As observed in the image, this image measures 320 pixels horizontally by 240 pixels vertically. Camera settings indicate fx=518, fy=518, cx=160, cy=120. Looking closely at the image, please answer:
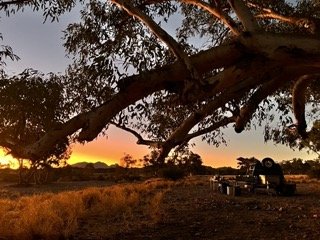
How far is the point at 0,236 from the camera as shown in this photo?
9.98m

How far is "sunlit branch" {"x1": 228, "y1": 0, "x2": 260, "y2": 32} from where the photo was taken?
6883 millimetres

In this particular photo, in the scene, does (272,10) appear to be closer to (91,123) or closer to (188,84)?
(188,84)

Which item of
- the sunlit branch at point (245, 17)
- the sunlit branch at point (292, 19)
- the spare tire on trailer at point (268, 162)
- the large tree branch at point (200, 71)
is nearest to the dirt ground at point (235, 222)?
the large tree branch at point (200, 71)

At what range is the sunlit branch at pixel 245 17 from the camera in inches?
271

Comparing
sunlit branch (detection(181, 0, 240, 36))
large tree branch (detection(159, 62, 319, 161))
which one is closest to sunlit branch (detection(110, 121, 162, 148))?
large tree branch (detection(159, 62, 319, 161))

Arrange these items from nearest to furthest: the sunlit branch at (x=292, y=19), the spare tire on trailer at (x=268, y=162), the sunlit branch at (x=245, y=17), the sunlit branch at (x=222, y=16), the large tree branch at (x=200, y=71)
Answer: the large tree branch at (x=200, y=71) < the sunlit branch at (x=245, y=17) < the sunlit branch at (x=222, y=16) < the sunlit branch at (x=292, y=19) < the spare tire on trailer at (x=268, y=162)

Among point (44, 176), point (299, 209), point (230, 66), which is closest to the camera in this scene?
point (230, 66)

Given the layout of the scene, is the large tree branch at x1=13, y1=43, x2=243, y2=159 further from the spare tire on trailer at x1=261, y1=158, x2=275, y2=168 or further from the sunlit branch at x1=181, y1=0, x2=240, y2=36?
the spare tire on trailer at x1=261, y1=158, x2=275, y2=168

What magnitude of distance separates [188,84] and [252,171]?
1283 cm

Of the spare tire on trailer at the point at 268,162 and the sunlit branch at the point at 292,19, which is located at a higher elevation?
the sunlit branch at the point at 292,19

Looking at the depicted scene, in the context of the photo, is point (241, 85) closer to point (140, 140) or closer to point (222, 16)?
point (222, 16)

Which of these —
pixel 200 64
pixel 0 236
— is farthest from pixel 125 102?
pixel 0 236

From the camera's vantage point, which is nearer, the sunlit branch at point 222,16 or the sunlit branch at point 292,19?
the sunlit branch at point 222,16

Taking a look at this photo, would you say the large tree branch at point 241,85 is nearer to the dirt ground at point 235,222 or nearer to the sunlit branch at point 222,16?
the sunlit branch at point 222,16
